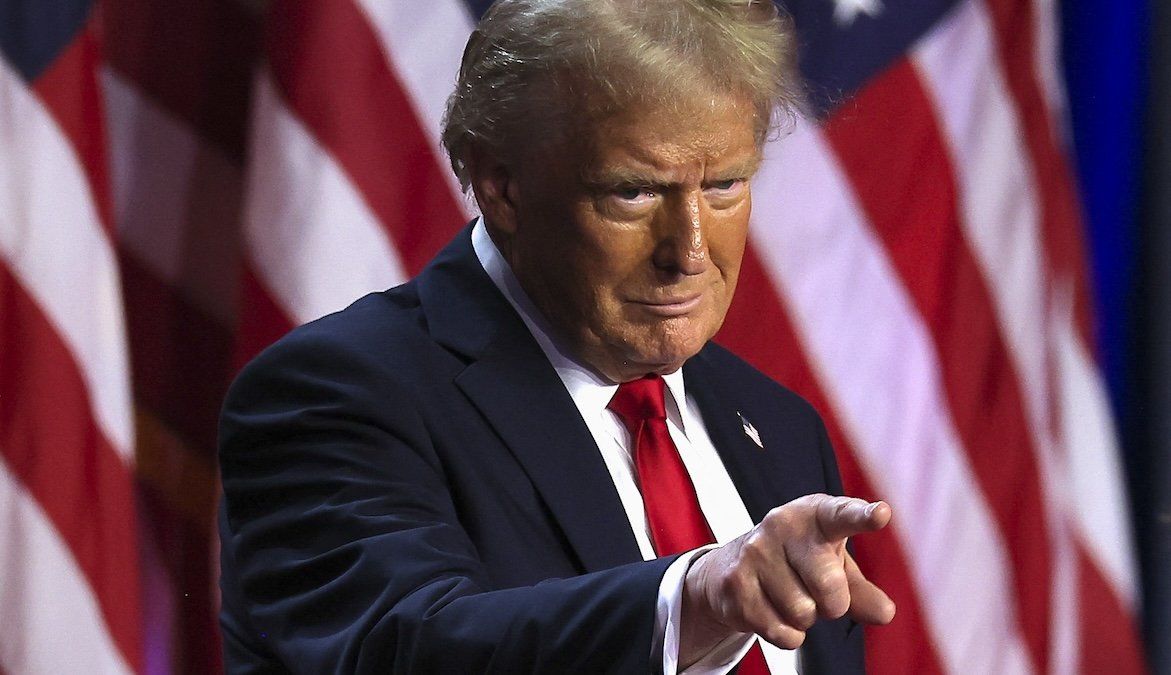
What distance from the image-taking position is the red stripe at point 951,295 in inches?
82.7

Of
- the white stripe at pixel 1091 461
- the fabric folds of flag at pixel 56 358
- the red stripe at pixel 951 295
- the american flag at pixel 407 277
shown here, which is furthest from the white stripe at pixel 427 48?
the white stripe at pixel 1091 461

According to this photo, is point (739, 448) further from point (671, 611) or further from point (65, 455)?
point (65, 455)

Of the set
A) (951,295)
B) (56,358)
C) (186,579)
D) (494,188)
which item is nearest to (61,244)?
(56,358)

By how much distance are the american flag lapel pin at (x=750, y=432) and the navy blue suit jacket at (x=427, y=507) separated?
5 centimetres

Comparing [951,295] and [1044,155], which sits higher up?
[1044,155]

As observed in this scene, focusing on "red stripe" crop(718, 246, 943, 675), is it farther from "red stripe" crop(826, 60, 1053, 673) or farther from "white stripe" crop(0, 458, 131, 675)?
"white stripe" crop(0, 458, 131, 675)

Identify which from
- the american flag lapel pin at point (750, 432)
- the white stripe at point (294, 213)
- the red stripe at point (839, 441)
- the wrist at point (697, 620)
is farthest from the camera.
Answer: the red stripe at point (839, 441)

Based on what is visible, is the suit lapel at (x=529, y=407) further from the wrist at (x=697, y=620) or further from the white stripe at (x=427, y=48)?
the white stripe at (x=427, y=48)

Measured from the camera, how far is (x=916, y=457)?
2111mm

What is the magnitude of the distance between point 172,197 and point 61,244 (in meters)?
0.24

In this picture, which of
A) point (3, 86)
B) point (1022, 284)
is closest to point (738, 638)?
point (3, 86)

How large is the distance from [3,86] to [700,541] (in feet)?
3.13

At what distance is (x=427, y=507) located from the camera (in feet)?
3.65

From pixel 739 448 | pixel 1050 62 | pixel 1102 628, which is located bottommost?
pixel 1102 628
